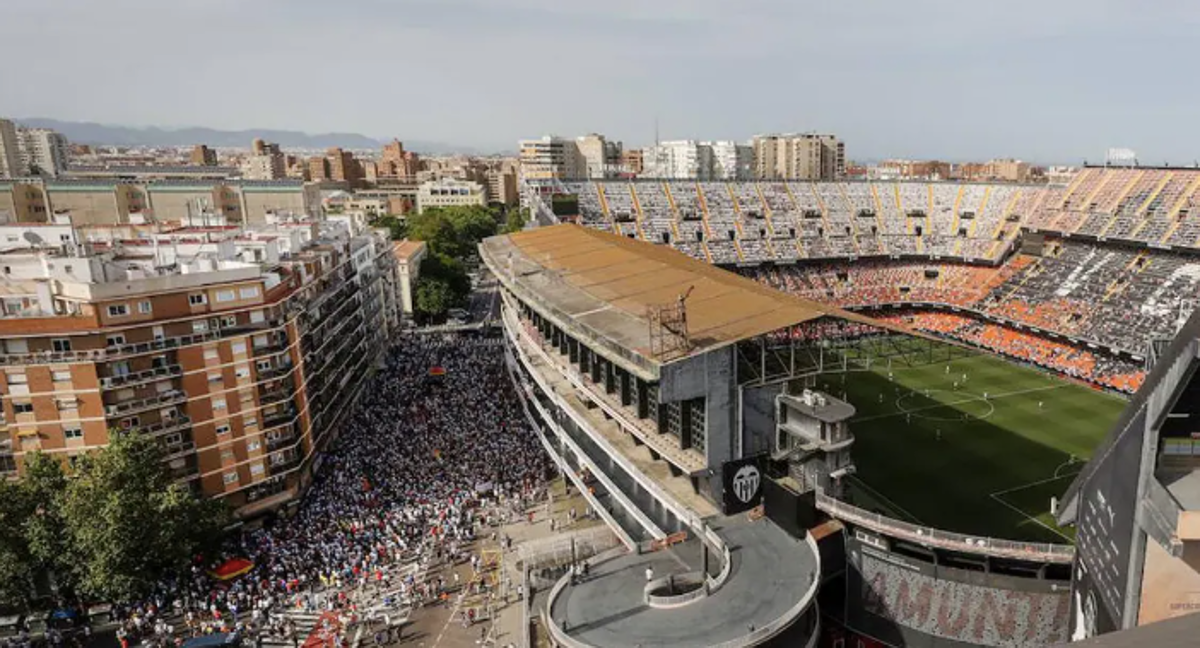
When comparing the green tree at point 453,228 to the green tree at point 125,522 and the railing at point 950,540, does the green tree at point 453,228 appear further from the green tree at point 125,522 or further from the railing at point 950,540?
the railing at point 950,540

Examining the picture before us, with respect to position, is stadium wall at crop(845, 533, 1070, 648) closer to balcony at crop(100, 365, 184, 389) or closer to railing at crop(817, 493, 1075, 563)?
railing at crop(817, 493, 1075, 563)

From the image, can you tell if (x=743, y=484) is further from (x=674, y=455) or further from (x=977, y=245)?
(x=977, y=245)

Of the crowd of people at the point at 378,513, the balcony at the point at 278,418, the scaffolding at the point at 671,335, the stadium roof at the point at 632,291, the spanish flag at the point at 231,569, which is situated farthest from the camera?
the balcony at the point at 278,418

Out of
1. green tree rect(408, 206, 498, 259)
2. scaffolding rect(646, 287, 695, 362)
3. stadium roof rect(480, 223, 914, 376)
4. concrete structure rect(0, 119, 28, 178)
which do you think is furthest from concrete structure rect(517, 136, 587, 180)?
scaffolding rect(646, 287, 695, 362)

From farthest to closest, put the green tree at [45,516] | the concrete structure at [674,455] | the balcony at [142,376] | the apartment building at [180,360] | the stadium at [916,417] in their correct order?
the balcony at [142,376], the apartment building at [180,360], the green tree at [45,516], the concrete structure at [674,455], the stadium at [916,417]

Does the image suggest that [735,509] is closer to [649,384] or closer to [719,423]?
[719,423]

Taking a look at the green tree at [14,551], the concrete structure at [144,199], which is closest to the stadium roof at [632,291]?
the green tree at [14,551]

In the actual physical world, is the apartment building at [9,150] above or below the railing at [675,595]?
above
